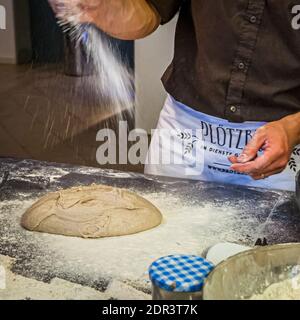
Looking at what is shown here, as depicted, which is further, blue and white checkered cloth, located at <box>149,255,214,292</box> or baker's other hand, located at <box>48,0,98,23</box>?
baker's other hand, located at <box>48,0,98,23</box>

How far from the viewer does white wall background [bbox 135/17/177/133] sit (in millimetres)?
3098

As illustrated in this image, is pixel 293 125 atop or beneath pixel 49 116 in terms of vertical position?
atop

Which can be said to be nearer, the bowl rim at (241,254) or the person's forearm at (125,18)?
the bowl rim at (241,254)

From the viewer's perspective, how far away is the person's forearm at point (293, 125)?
149 cm

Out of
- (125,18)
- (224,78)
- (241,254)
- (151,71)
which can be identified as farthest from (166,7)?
(151,71)

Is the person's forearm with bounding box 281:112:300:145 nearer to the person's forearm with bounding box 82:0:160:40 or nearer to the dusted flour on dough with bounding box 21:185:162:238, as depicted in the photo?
the dusted flour on dough with bounding box 21:185:162:238

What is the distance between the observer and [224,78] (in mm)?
1636

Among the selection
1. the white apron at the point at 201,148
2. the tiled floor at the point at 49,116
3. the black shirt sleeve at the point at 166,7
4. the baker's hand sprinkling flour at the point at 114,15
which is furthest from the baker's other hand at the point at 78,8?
the tiled floor at the point at 49,116

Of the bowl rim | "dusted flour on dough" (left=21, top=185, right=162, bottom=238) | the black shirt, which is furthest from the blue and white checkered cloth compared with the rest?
the black shirt

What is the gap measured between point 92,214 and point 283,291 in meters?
0.58

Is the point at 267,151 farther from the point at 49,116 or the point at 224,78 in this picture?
the point at 49,116

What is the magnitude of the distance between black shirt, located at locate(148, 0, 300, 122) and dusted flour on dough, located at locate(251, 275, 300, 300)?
28.6 inches

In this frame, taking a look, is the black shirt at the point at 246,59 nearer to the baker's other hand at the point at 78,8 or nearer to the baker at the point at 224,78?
the baker at the point at 224,78
